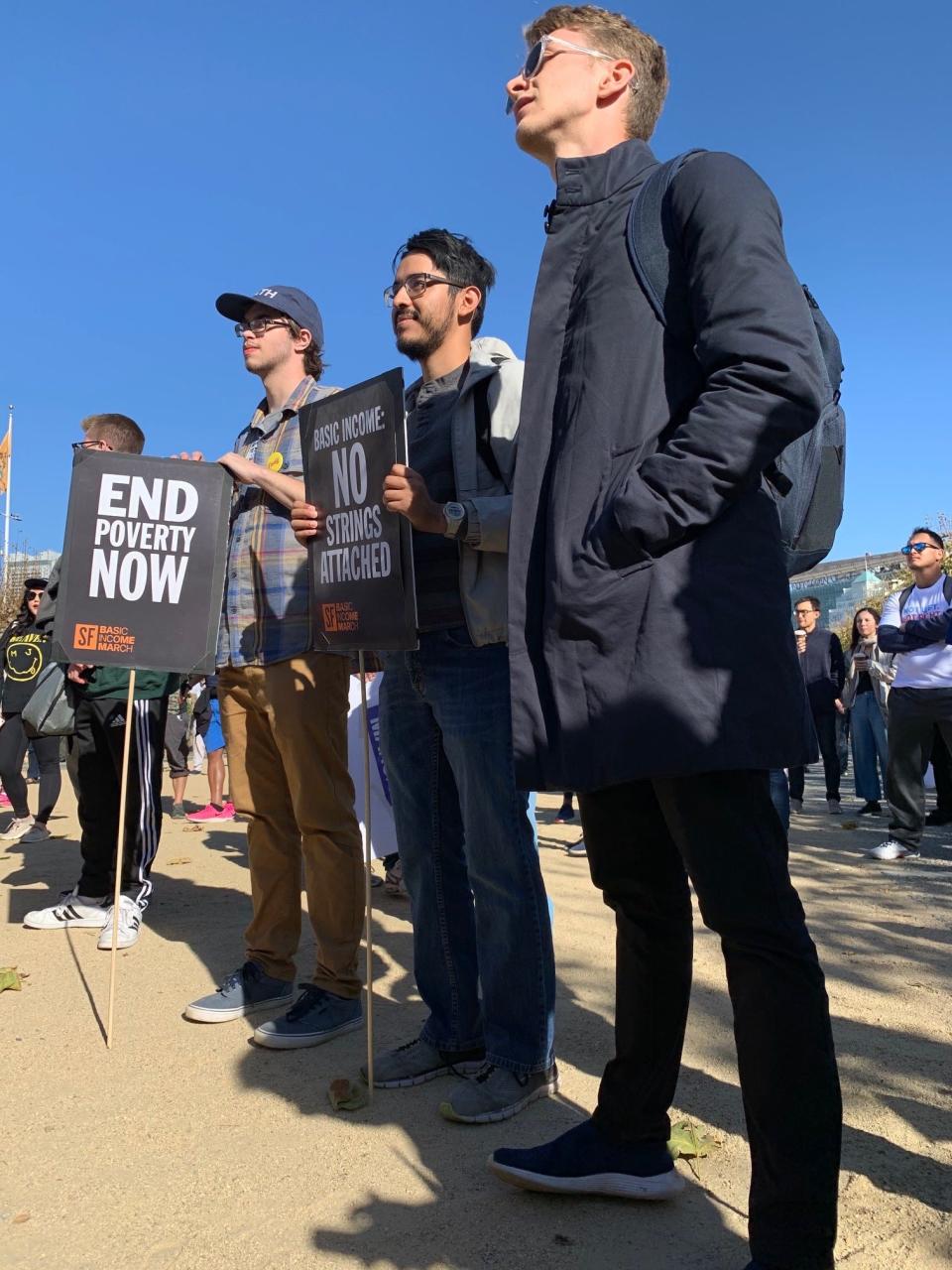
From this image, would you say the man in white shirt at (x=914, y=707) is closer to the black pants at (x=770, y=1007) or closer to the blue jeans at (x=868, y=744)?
the blue jeans at (x=868, y=744)

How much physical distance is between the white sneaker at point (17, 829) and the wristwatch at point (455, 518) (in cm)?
692

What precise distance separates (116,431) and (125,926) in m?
2.38

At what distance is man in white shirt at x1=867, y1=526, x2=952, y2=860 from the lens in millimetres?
7051

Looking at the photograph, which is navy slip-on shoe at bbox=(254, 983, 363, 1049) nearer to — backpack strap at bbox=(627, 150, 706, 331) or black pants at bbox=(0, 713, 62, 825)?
backpack strap at bbox=(627, 150, 706, 331)

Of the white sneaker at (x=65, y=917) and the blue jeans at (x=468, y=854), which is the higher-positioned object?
the blue jeans at (x=468, y=854)

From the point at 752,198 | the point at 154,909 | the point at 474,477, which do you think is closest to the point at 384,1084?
the point at 474,477

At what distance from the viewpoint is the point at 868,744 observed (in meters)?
10.5

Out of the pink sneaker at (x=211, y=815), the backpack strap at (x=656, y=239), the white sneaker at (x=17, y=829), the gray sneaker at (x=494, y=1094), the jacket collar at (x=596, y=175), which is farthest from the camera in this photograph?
the pink sneaker at (x=211, y=815)

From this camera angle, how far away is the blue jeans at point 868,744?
10359mm

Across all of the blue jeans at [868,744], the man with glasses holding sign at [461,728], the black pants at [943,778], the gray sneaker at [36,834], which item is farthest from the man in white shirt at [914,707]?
the gray sneaker at [36,834]

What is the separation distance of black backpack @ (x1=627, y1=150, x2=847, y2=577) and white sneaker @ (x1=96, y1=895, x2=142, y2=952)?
3.59 metres

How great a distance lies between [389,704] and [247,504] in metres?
1.16

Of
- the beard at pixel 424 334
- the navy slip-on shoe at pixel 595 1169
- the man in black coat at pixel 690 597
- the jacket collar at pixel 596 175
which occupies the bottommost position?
the navy slip-on shoe at pixel 595 1169

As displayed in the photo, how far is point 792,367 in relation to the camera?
1702mm
